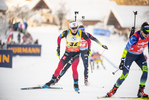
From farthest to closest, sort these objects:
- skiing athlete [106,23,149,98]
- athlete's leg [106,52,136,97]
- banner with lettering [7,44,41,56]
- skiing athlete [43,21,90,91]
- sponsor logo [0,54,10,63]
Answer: banner with lettering [7,44,41,56] → sponsor logo [0,54,10,63] → skiing athlete [43,21,90,91] → athlete's leg [106,52,136,97] → skiing athlete [106,23,149,98]

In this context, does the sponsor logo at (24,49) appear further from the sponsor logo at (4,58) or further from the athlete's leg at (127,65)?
the athlete's leg at (127,65)

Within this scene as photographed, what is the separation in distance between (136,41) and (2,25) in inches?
327

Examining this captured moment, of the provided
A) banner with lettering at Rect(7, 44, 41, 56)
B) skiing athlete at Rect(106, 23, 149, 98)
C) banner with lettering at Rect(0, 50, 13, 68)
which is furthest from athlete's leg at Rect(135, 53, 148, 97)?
banner with lettering at Rect(7, 44, 41, 56)

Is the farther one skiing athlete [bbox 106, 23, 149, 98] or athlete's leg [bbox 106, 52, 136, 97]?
athlete's leg [bbox 106, 52, 136, 97]

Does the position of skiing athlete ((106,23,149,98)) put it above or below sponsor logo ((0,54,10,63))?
above

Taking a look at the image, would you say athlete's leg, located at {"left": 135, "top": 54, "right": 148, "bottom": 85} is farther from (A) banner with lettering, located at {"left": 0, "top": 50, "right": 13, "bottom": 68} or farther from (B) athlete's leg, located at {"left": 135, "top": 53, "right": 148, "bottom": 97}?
(A) banner with lettering, located at {"left": 0, "top": 50, "right": 13, "bottom": 68}

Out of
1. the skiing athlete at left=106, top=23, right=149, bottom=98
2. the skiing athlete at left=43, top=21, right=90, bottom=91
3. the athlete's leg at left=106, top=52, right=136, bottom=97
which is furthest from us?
the skiing athlete at left=43, top=21, right=90, bottom=91

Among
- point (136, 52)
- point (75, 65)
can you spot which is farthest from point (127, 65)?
point (75, 65)

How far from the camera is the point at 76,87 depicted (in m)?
3.81

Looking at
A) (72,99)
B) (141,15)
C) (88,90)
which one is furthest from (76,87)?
(141,15)

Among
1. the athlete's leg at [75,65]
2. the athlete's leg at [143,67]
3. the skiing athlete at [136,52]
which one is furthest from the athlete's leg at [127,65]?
the athlete's leg at [75,65]

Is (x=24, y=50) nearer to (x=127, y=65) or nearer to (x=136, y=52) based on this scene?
(x=127, y=65)

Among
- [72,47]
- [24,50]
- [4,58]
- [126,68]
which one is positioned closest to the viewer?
[126,68]

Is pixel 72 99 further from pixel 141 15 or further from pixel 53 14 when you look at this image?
pixel 53 14
